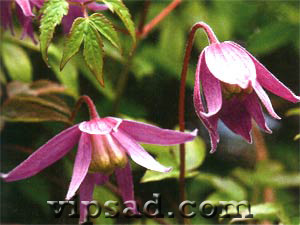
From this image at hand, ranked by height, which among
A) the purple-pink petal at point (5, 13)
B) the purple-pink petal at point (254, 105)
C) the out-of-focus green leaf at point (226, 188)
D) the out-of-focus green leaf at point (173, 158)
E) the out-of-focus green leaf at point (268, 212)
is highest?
the purple-pink petal at point (5, 13)

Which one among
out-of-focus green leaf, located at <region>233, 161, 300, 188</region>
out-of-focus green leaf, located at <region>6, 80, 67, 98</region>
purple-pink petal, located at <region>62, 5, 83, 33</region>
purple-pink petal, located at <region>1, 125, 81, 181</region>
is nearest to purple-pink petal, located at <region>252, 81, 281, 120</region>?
purple-pink petal, located at <region>1, 125, 81, 181</region>

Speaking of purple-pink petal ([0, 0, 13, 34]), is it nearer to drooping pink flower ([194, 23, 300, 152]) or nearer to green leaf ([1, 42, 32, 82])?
green leaf ([1, 42, 32, 82])

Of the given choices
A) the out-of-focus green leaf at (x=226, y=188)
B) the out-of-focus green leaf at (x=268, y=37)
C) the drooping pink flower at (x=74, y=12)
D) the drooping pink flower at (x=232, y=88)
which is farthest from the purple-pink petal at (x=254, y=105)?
the out-of-focus green leaf at (x=268, y=37)

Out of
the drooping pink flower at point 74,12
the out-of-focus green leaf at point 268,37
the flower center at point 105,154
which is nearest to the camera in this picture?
the flower center at point 105,154

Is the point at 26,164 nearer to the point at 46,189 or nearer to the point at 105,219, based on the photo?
the point at 105,219

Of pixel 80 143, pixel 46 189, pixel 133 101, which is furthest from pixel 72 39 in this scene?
pixel 133 101

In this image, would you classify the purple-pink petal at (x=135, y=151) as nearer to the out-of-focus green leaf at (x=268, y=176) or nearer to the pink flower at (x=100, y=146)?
the pink flower at (x=100, y=146)

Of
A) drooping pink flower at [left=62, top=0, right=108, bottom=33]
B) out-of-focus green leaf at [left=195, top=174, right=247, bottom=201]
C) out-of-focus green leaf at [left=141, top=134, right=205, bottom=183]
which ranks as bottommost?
out-of-focus green leaf at [left=195, top=174, right=247, bottom=201]
